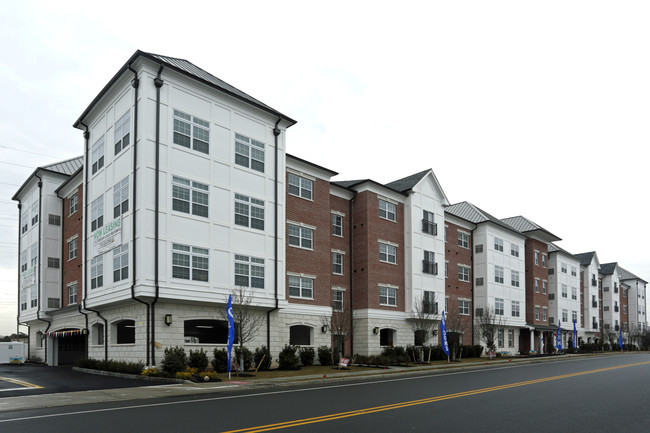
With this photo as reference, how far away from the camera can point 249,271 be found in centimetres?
3017

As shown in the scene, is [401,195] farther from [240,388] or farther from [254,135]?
[240,388]

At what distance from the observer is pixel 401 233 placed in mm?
42906

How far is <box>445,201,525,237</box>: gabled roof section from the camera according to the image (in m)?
54.8

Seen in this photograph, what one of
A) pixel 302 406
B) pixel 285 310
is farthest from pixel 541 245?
pixel 302 406

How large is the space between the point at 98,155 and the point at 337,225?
16136 mm

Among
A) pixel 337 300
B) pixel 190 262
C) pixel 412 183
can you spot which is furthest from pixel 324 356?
pixel 412 183

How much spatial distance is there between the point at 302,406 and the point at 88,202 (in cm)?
2198

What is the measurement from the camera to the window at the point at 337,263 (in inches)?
1529

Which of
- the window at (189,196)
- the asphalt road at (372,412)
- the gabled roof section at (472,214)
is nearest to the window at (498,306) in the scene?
the gabled roof section at (472,214)

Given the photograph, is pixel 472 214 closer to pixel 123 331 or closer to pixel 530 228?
Answer: pixel 530 228

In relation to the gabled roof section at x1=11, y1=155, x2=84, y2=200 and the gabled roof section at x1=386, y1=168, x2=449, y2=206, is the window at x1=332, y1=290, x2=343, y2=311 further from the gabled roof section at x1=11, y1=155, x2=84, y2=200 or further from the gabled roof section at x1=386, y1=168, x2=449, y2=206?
the gabled roof section at x1=11, y1=155, x2=84, y2=200

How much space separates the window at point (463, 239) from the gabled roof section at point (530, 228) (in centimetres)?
1354

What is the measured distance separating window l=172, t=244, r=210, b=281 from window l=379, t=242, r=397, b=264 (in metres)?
15.8

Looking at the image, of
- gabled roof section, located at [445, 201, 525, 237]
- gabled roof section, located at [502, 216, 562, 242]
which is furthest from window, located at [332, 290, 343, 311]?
gabled roof section, located at [502, 216, 562, 242]
